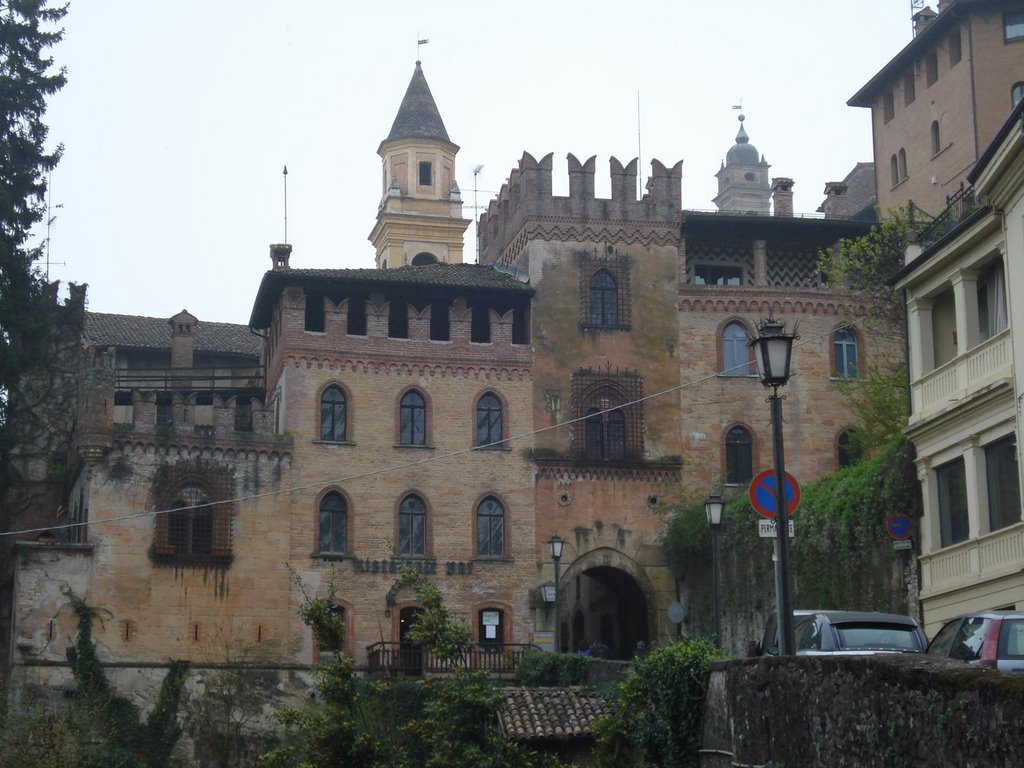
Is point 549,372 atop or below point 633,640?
atop

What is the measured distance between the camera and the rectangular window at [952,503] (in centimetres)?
2891

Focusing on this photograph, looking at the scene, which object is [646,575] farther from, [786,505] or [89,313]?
[786,505]

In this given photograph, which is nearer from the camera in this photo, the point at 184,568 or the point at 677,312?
the point at 184,568

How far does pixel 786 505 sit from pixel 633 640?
1260 inches

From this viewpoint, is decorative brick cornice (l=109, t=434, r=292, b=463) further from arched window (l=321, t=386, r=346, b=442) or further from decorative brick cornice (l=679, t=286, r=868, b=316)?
decorative brick cornice (l=679, t=286, r=868, b=316)

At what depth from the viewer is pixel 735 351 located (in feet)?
162

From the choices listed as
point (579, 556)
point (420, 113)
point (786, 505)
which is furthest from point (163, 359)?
point (786, 505)

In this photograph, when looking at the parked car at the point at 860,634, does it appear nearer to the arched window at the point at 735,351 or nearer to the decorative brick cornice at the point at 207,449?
the decorative brick cornice at the point at 207,449

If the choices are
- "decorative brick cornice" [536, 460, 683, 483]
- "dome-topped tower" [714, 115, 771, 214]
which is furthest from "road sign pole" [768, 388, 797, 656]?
"dome-topped tower" [714, 115, 771, 214]

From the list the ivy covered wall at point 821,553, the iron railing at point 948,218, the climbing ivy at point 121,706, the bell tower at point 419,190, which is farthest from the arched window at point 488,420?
the bell tower at point 419,190

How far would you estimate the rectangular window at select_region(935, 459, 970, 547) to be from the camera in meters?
28.9

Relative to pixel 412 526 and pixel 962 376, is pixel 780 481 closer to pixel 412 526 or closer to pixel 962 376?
pixel 962 376

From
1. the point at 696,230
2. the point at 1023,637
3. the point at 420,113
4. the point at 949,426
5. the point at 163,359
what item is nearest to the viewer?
the point at 1023,637

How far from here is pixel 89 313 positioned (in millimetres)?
59688
